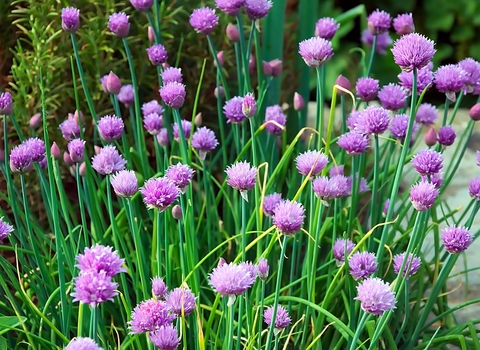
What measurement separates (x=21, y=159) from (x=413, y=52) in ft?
1.77

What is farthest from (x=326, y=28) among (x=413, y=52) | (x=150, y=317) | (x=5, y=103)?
(x=150, y=317)

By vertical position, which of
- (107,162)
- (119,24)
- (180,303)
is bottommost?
(180,303)

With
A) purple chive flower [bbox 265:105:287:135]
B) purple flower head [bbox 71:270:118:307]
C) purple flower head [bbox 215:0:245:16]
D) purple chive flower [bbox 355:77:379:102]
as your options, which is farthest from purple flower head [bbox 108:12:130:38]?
purple flower head [bbox 71:270:118:307]

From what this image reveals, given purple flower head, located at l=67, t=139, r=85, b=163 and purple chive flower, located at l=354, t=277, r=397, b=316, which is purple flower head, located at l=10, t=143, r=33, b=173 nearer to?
purple flower head, located at l=67, t=139, r=85, b=163

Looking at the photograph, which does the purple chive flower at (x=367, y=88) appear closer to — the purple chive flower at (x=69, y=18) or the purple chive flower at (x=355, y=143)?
the purple chive flower at (x=355, y=143)

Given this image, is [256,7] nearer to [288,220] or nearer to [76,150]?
[76,150]

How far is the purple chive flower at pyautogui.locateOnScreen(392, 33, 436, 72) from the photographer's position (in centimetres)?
83

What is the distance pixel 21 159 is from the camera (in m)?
0.97

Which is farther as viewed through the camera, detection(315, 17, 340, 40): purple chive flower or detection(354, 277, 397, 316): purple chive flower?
detection(315, 17, 340, 40): purple chive flower

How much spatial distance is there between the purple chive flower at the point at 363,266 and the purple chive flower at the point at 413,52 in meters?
0.25

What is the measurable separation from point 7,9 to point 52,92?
232 mm

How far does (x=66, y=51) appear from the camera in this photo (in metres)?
1.51

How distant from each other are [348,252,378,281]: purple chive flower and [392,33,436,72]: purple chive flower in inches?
10.0

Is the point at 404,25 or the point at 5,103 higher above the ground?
the point at 404,25
